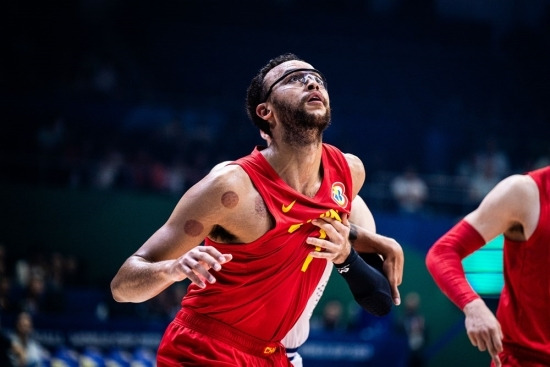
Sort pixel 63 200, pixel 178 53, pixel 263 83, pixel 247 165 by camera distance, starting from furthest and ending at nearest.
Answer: pixel 178 53 → pixel 63 200 → pixel 263 83 → pixel 247 165

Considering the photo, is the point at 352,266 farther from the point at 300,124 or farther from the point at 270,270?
the point at 300,124

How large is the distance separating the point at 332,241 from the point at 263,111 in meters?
0.84

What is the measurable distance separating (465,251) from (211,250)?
1.78m

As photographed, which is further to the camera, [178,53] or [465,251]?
[178,53]

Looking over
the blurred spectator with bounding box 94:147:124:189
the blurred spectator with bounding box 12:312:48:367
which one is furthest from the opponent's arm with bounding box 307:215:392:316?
the blurred spectator with bounding box 94:147:124:189

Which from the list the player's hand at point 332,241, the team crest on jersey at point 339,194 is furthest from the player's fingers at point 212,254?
the team crest on jersey at point 339,194

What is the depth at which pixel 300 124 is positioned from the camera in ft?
13.8

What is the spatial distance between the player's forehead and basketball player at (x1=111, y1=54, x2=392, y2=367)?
2 cm

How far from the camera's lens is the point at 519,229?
177 inches

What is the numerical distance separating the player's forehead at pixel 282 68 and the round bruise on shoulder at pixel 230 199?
81cm

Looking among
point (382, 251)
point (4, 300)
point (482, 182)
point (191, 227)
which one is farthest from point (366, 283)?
point (482, 182)

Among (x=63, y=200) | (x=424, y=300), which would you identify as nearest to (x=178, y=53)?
(x=63, y=200)

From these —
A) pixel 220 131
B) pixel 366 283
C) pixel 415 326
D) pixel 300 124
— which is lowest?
pixel 415 326

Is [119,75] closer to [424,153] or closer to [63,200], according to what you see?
[63,200]
